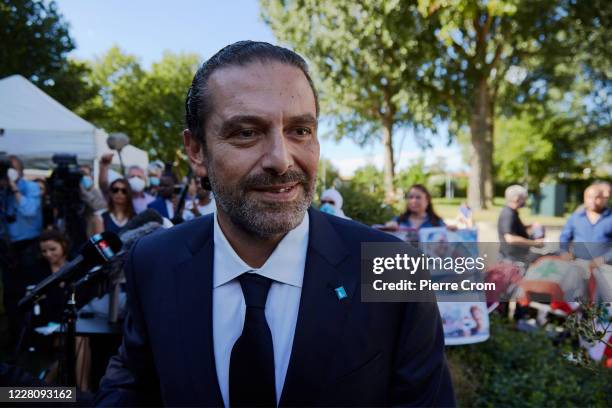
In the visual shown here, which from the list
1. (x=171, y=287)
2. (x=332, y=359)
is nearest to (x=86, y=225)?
(x=171, y=287)

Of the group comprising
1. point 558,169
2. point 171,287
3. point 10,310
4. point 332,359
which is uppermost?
point 558,169

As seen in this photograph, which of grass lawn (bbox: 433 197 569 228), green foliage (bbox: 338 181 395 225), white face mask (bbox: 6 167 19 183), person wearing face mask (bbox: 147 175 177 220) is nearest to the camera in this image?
white face mask (bbox: 6 167 19 183)

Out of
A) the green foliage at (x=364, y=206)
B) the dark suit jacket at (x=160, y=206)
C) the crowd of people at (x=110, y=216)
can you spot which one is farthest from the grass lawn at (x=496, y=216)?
the dark suit jacket at (x=160, y=206)

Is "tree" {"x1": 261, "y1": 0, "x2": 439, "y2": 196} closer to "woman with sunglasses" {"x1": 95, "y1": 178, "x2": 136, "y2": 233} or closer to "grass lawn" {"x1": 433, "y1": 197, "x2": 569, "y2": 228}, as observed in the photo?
"grass lawn" {"x1": 433, "y1": 197, "x2": 569, "y2": 228}

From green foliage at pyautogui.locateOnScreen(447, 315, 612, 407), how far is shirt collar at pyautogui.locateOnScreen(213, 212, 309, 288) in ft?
7.46

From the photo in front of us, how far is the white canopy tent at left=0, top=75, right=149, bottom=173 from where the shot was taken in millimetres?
6469

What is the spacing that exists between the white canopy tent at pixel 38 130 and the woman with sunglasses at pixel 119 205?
2.27 meters

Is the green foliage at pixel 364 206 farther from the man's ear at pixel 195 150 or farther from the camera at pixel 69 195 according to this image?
the man's ear at pixel 195 150

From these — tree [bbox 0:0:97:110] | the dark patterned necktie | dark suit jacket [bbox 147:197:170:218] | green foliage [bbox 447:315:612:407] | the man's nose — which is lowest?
green foliage [bbox 447:315:612:407]

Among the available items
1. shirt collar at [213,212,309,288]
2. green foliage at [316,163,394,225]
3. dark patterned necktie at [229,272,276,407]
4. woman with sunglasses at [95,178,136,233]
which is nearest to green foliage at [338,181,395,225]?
green foliage at [316,163,394,225]

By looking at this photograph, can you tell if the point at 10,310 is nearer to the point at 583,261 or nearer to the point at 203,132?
the point at 203,132

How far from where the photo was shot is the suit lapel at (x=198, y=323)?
1.48m

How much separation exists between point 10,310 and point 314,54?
53.6 feet

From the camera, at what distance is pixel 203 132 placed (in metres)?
1.69
